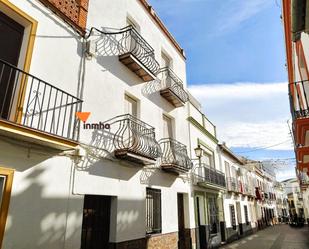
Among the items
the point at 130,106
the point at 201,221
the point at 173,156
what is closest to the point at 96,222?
the point at 130,106

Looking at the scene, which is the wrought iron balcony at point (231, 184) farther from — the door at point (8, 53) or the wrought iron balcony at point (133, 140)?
the door at point (8, 53)

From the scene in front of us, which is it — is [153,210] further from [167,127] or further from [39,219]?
[39,219]

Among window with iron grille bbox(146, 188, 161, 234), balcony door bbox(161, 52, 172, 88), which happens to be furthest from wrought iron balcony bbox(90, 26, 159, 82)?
window with iron grille bbox(146, 188, 161, 234)

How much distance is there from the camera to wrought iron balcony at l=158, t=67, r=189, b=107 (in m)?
9.40

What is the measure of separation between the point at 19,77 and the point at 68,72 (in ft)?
3.74

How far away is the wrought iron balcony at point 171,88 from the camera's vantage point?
30.8 ft

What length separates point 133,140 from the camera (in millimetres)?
6977

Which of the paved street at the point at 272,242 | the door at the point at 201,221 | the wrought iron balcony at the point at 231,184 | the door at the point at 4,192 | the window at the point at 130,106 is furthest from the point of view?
the wrought iron balcony at the point at 231,184

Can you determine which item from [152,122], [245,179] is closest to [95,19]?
[152,122]

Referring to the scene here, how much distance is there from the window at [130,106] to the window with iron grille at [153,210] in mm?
2491

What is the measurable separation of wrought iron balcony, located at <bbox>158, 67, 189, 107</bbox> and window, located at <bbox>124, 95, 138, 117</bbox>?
172cm

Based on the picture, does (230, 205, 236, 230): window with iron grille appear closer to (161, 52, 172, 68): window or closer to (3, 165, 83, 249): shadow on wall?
(161, 52, 172, 68): window

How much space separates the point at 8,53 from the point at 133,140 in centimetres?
368

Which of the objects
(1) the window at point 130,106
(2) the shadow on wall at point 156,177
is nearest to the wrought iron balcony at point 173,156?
(2) the shadow on wall at point 156,177
